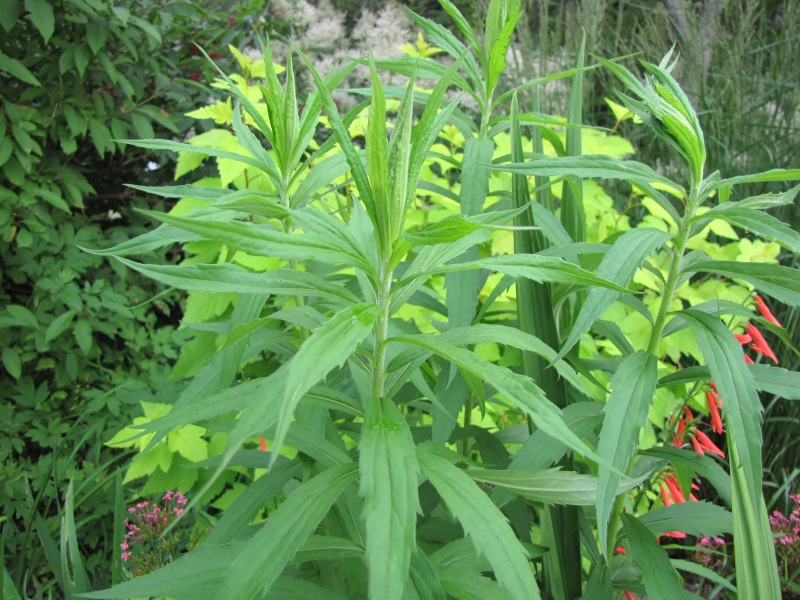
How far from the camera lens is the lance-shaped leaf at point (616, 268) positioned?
82 cm

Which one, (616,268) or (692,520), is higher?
(616,268)

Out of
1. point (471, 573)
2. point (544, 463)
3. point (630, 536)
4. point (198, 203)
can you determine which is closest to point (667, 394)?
point (630, 536)

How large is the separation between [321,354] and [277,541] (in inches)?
9.4

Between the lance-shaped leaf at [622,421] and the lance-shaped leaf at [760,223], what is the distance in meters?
0.23

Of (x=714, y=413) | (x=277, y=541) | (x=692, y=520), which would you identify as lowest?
(x=692, y=520)

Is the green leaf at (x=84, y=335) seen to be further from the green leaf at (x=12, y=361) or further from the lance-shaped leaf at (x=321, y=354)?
the lance-shaped leaf at (x=321, y=354)

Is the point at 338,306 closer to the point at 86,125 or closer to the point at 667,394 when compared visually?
the point at 667,394

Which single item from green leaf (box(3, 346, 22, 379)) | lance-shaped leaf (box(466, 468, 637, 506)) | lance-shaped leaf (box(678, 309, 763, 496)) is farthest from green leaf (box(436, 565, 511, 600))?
green leaf (box(3, 346, 22, 379))

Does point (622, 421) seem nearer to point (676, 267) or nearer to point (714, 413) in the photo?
point (676, 267)

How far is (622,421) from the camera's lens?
0.84m

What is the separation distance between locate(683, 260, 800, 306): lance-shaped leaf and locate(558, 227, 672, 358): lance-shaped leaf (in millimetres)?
102

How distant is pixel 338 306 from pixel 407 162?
9.7 inches

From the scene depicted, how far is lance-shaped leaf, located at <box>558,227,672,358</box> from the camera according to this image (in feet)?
2.68

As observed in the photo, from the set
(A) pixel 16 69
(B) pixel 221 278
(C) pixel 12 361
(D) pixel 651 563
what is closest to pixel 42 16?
(A) pixel 16 69
